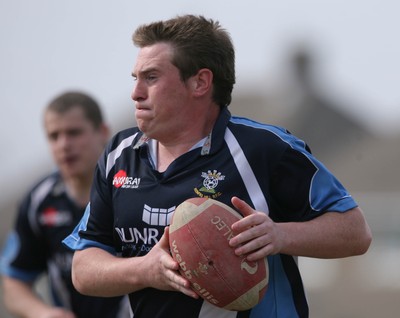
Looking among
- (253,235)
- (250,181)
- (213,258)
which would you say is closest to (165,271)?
(213,258)

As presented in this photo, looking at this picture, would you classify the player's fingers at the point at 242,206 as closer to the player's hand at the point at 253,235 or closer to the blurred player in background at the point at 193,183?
the player's hand at the point at 253,235

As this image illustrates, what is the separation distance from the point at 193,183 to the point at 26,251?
3448 mm

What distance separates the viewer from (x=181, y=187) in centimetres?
569

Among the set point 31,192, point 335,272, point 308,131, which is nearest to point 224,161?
point 31,192

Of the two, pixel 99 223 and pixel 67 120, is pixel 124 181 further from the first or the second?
pixel 67 120

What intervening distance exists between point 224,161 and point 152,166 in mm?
419

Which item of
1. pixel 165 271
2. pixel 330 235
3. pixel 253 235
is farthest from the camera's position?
pixel 330 235

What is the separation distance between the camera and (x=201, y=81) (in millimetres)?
5801

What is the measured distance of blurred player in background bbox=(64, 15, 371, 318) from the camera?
219 inches

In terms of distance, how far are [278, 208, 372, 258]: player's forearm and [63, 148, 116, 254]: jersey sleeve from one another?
3.49 ft

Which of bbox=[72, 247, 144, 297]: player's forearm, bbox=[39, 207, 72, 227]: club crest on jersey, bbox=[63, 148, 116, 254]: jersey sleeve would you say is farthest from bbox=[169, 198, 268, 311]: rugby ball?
bbox=[39, 207, 72, 227]: club crest on jersey

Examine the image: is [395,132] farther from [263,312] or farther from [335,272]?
[263,312]

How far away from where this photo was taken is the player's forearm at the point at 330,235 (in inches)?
214

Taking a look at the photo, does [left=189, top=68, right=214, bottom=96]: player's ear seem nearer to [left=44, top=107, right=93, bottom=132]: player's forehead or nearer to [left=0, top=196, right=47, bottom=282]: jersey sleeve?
[left=44, top=107, right=93, bottom=132]: player's forehead
